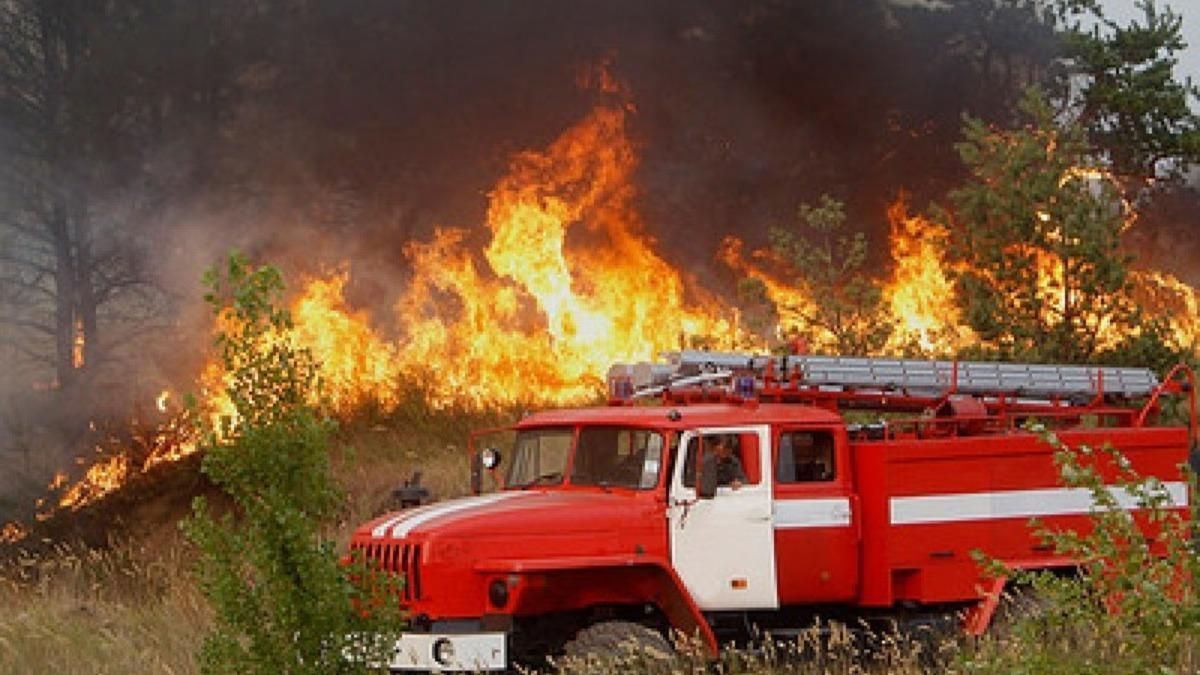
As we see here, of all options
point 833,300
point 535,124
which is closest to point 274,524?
point 833,300

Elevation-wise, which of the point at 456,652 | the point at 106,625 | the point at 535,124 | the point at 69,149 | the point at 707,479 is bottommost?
the point at 106,625

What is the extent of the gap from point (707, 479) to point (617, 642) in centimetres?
123

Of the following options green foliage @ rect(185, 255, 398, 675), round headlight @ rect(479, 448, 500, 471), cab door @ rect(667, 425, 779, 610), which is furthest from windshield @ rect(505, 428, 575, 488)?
green foliage @ rect(185, 255, 398, 675)

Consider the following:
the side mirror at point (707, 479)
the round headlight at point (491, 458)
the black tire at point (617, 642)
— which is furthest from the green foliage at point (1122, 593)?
the round headlight at point (491, 458)

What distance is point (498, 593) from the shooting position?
10.8 m

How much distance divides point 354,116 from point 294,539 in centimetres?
1673

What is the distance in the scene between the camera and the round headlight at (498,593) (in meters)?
10.8

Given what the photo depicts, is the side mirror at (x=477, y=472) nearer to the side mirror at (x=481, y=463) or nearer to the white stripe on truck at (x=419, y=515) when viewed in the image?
the side mirror at (x=481, y=463)

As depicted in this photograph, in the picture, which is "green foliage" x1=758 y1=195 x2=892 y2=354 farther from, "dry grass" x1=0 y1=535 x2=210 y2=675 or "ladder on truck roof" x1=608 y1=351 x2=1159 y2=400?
"dry grass" x1=0 y1=535 x2=210 y2=675

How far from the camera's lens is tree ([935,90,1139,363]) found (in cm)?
1908

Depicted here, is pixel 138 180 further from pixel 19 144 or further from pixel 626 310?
pixel 626 310

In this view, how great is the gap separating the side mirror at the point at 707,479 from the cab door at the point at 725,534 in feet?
0.15

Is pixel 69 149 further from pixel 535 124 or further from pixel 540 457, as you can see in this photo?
pixel 540 457

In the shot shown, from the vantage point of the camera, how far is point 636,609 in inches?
454
